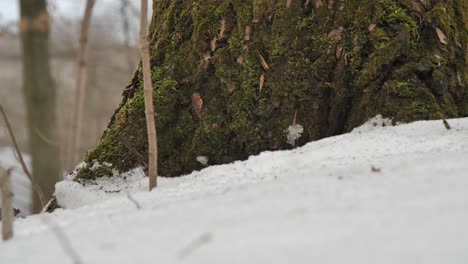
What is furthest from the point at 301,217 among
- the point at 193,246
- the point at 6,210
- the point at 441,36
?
the point at 441,36

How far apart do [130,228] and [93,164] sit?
1.16 m

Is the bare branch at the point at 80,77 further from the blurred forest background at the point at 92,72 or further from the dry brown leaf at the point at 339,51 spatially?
the blurred forest background at the point at 92,72

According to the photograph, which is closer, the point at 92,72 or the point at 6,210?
the point at 6,210

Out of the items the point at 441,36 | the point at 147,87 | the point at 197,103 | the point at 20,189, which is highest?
the point at 441,36

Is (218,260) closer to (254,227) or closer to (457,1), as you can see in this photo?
(254,227)

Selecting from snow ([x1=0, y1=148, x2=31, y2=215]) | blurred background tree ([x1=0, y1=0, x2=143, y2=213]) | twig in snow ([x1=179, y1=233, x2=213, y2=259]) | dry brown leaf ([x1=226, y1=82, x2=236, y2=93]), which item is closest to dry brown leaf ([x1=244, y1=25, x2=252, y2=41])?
dry brown leaf ([x1=226, y1=82, x2=236, y2=93])

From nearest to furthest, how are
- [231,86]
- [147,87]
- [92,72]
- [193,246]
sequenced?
[193,246] < [147,87] < [231,86] < [92,72]

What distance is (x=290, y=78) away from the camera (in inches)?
84.0

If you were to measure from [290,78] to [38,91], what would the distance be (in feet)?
15.1

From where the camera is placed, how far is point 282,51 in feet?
7.10

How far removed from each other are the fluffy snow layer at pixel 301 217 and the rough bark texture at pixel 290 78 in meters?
0.34

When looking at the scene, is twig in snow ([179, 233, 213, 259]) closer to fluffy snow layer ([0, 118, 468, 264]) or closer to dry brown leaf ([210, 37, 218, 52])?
fluffy snow layer ([0, 118, 468, 264])

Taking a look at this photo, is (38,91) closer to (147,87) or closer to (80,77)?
A: (80,77)

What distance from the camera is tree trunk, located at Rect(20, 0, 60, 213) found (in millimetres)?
5633
